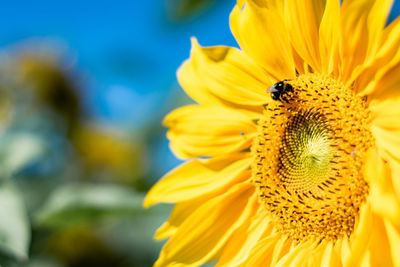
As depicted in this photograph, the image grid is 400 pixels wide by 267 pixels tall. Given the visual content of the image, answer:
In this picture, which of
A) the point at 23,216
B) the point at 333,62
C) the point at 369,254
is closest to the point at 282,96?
the point at 333,62

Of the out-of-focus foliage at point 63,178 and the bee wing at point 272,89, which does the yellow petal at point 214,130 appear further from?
the out-of-focus foliage at point 63,178

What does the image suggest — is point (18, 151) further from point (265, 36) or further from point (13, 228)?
point (265, 36)

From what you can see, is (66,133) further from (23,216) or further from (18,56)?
(23,216)

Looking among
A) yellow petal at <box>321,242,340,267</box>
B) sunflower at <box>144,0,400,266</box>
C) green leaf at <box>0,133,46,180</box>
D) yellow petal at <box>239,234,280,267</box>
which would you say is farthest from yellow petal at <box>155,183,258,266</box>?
green leaf at <box>0,133,46,180</box>

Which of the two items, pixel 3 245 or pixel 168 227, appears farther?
pixel 168 227

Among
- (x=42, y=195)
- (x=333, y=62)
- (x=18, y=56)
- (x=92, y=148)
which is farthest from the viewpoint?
(x=18, y=56)

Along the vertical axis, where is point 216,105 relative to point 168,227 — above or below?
above

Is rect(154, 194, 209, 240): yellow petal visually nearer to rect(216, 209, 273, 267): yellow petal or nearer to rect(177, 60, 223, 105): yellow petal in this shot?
rect(216, 209, 273, 267): yellow petal
